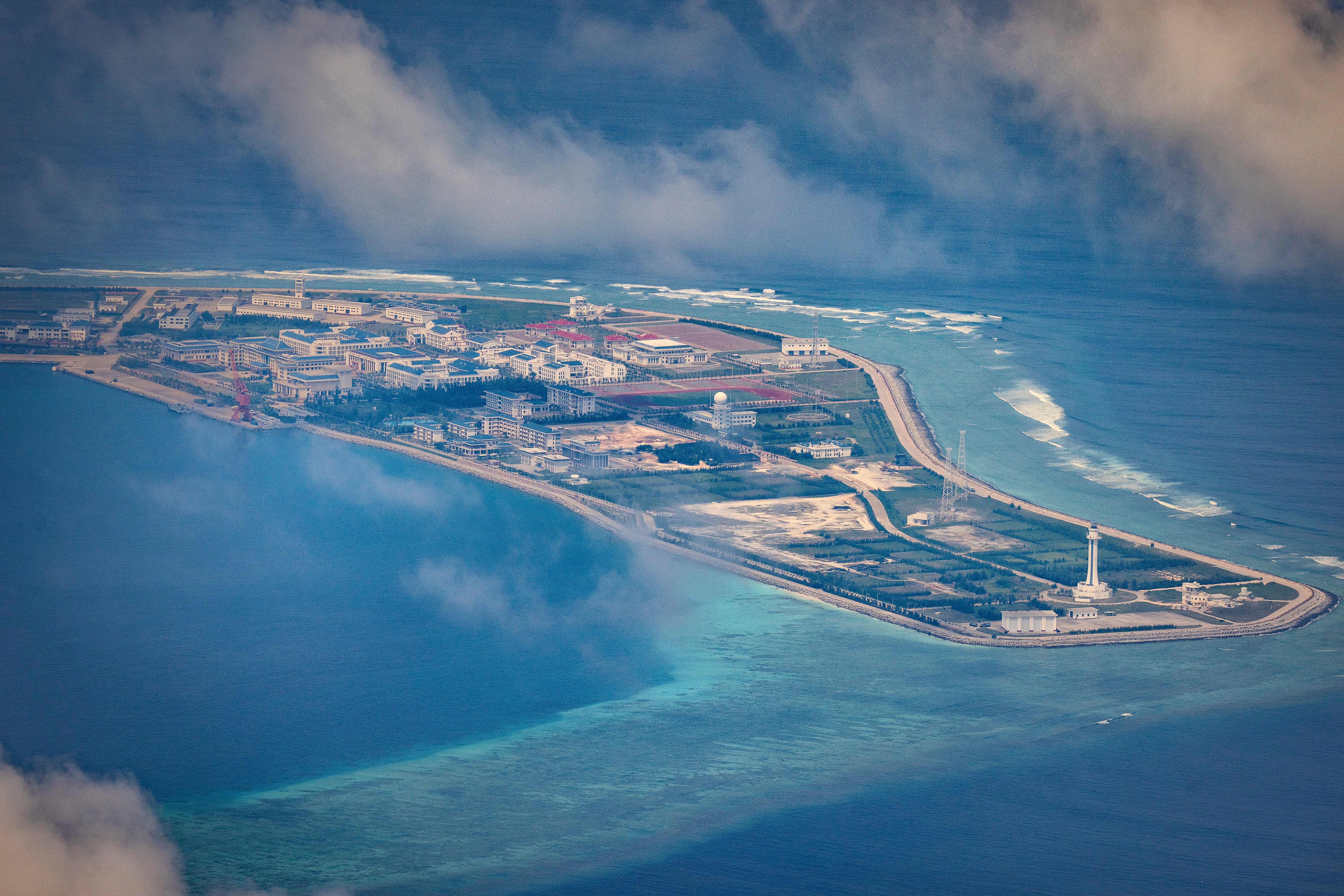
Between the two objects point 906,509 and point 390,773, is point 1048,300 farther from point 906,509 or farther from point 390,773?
point 390,773

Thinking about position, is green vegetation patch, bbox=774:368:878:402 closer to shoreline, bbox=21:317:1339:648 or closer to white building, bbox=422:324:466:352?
shoreline, bbox=21:317:1339:648

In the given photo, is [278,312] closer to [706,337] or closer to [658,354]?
[658,354]

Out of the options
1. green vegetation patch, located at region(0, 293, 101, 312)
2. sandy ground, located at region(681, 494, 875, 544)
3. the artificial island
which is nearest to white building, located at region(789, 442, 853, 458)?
the artificial island

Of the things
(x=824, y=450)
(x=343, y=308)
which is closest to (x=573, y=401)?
(x=824, y=450)

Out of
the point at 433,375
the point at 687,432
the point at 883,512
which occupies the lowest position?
the point at 883,512

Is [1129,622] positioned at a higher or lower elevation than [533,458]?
lower

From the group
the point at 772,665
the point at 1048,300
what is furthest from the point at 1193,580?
the point at 1048,300
